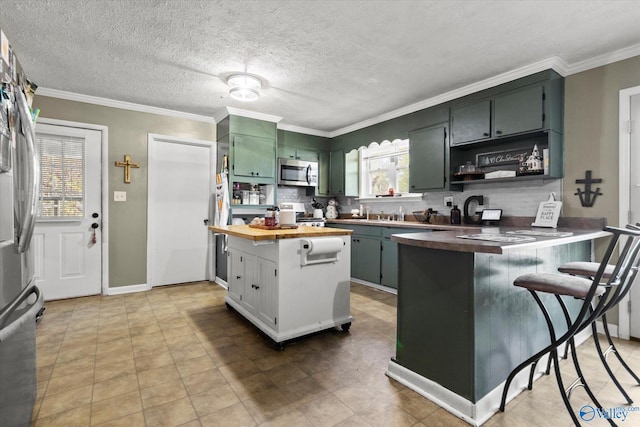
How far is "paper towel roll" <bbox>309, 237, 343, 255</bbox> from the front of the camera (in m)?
2.48

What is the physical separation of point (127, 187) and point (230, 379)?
3.21 meters

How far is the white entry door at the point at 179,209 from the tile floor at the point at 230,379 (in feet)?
4.37

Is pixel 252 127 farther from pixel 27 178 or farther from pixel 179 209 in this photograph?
pixel 27 178

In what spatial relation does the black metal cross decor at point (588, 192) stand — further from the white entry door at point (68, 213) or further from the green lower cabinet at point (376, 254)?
the white entry door at point (68, 213)

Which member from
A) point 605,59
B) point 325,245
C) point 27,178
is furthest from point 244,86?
point 605,59

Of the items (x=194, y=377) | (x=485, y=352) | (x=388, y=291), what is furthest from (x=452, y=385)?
(x=388, y=291)

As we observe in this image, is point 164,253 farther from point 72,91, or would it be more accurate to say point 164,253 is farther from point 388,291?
point 388,291

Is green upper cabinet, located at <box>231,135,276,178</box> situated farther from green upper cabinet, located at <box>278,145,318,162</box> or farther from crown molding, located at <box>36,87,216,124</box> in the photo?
crown molding, located at <box>36,87,216,124</box>

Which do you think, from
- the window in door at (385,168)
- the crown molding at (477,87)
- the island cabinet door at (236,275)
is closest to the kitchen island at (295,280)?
the island cabinet door at (236,275)

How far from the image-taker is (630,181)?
105 inches

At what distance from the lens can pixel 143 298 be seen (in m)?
3.85

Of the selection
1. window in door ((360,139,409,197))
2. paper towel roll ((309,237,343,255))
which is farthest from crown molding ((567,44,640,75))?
paper towel roll ((309,237,343,255))

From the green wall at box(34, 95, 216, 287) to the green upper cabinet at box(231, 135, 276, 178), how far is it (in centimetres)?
108

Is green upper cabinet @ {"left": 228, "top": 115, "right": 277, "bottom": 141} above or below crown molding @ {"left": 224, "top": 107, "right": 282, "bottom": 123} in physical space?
below
